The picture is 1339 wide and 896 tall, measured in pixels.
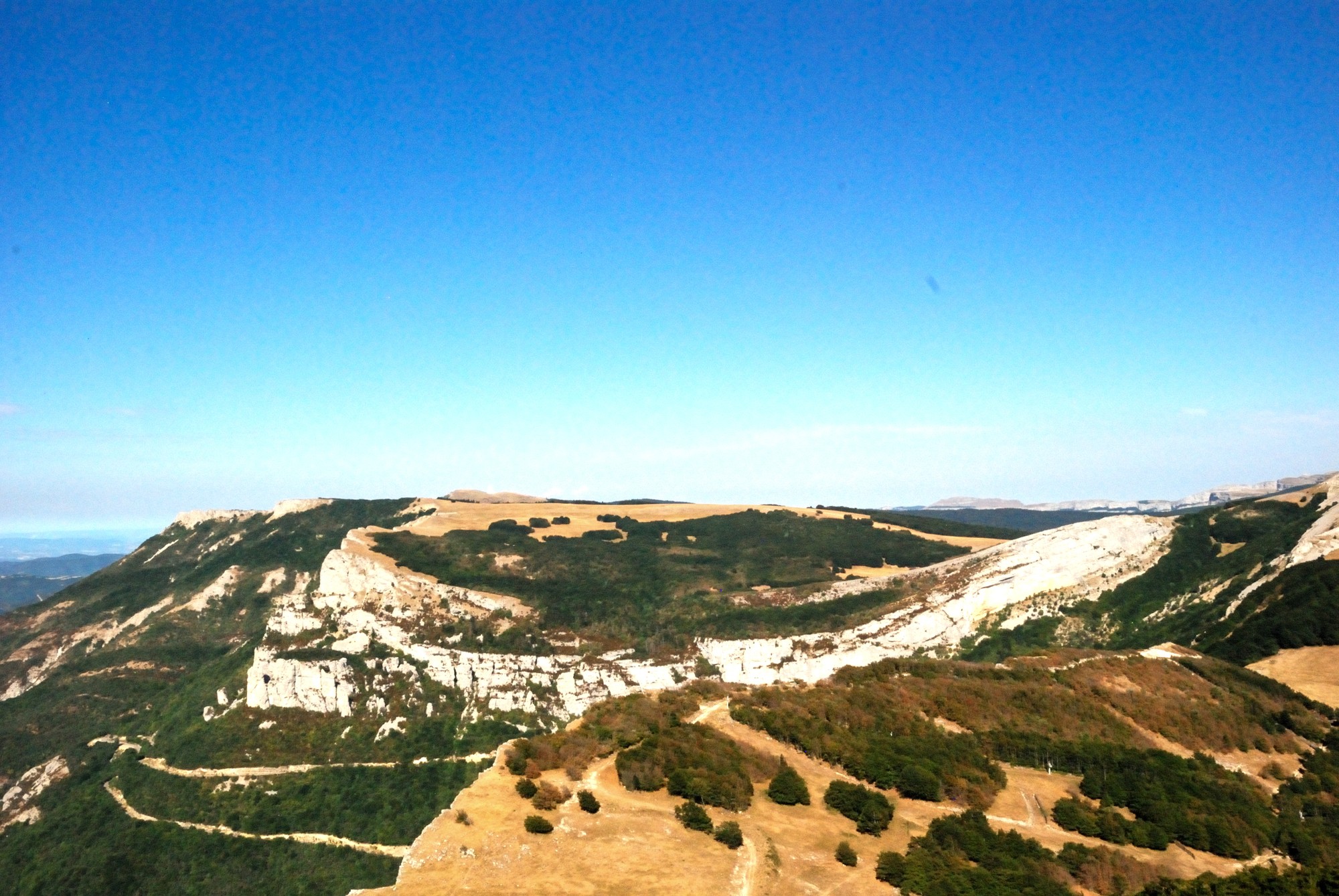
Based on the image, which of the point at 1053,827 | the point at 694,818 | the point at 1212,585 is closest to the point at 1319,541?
the point at 1212,585

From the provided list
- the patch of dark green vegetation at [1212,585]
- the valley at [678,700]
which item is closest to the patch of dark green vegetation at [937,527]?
the valley at [678,700]

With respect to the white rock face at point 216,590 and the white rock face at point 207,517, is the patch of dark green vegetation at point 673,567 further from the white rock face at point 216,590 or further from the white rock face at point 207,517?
the white rock face at point 207,517

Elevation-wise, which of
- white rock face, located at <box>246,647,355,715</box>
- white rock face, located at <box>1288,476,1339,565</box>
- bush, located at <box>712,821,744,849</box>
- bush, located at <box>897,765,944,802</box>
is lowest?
white rock face, located at <box>246,647,355,715</box>

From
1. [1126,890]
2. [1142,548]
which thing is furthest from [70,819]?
[1142,548]

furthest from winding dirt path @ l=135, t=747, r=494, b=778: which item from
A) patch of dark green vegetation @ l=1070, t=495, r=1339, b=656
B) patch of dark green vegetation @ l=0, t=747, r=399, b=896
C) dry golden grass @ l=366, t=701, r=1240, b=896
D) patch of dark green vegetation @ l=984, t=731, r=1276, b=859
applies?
patch of dark green vegetation @ l=1070, t=495, r=1339, b=656

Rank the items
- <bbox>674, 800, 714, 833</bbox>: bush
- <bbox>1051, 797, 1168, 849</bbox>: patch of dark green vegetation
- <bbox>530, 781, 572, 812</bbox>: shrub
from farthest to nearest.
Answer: <bbox>1051, 797, 1168, 849</bbox>: patch of dark green vegetation, <bbox>530, 781, 572, 812</bbox>: shrub, <bbox>674, 800, 714, 833</bbox>: bush

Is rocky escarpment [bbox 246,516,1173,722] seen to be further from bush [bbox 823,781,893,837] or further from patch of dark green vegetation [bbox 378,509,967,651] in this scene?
bush [bbox 823,781,893,837]
